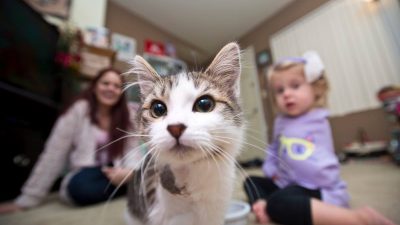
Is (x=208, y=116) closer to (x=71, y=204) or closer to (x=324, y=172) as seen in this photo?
(x=324, y=172)

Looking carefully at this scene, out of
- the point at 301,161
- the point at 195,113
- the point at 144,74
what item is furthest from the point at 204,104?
the point at 301,161

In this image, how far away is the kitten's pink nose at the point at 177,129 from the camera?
1.14ft

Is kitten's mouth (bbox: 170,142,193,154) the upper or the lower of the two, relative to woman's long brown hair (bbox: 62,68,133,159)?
lower

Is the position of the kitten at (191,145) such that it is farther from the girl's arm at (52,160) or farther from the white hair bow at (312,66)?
the girl's arm at (52,160)

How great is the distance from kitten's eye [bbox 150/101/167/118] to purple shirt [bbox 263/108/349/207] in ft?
1.46

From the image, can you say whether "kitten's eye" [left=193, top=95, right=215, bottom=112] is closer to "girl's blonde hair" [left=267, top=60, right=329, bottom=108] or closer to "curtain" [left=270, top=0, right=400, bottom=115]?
"curtain" [left=270, top=0, right=400, bottom=115]

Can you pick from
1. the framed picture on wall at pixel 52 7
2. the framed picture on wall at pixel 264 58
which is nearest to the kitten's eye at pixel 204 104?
the framed picture on wall at pixel 264 58

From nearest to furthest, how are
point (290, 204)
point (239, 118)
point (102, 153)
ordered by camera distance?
point (239, 118), point (290, 204), point (102, 153)

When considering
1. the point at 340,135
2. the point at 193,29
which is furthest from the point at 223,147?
the point at 340,135

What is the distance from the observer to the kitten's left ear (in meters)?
0.48

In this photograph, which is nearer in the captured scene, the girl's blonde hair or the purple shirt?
the purple shirt

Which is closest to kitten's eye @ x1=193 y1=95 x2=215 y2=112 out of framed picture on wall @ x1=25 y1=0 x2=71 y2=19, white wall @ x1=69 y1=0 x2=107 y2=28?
white wall @ x1=69 y1=0 x2=107 y2=28

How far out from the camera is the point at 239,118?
485 mm

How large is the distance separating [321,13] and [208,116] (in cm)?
42
